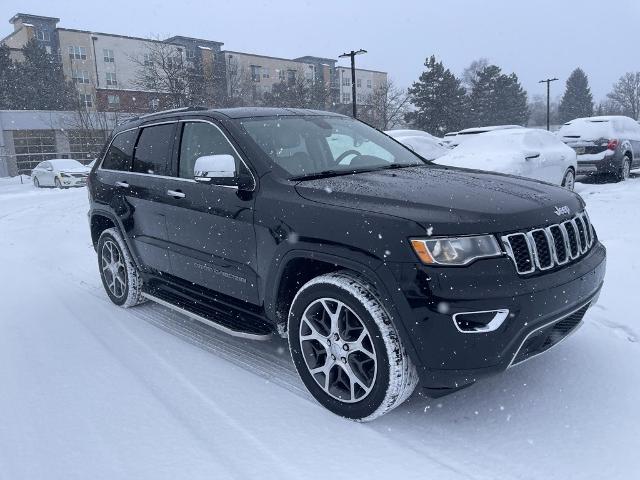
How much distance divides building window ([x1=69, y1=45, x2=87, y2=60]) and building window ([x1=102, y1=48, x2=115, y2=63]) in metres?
2.19

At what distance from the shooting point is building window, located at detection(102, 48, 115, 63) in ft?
203

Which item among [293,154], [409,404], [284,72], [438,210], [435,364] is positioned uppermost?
[284,72]

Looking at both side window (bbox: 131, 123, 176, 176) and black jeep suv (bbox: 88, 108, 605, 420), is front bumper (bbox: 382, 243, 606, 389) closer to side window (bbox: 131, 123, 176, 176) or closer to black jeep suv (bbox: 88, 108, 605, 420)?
black jeep suv (bbox: 88, 108, 605, 420)

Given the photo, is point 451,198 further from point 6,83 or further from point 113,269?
point 6,83

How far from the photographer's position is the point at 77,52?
61656 millimetres

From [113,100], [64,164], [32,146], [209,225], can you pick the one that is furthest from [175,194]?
[113,100]

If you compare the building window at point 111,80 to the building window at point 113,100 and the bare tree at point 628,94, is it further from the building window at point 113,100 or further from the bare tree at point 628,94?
the bare tree at point 628,94

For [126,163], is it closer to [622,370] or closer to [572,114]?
[622,370]

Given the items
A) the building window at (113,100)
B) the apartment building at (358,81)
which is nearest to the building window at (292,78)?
the apartment building at (358,81)

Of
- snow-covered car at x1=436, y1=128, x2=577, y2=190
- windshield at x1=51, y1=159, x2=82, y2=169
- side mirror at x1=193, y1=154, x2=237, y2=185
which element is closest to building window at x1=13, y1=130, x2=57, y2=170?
windshield at x1=51, y1=159, x2=82, y2=169

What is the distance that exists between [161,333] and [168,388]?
105 centimetres

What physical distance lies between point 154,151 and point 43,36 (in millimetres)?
70453

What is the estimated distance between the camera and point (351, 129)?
4363 mm

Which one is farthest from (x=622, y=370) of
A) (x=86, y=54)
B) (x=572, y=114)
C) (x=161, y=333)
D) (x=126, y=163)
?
(x=572, y=114)
